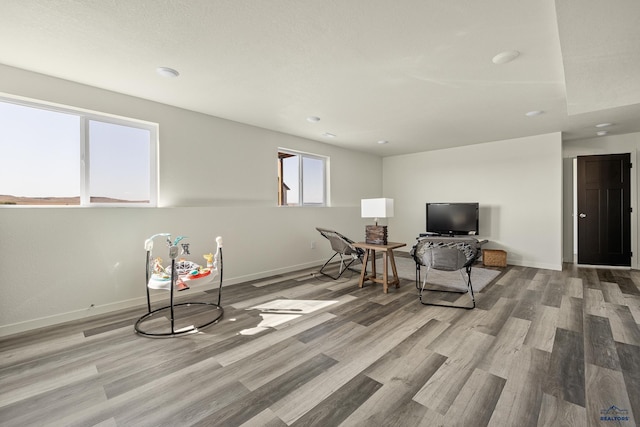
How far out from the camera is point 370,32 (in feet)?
6.56

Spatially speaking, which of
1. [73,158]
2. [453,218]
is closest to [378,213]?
[453,218]

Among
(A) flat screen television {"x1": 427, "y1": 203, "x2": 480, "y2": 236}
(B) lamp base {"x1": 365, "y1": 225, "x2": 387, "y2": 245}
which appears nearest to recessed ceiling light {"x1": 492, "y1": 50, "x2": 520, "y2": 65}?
(B) lamp base {"x1": 365, "y1": 225, "x2": 387, "y2": 245}

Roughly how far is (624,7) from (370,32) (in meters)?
1.43

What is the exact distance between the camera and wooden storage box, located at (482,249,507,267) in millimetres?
4957

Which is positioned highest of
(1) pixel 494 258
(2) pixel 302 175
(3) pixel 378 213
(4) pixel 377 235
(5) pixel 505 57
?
(5) pixel 505 57

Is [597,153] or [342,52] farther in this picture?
[597,153]

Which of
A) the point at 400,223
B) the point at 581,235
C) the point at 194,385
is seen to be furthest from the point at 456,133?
the point at 194,385

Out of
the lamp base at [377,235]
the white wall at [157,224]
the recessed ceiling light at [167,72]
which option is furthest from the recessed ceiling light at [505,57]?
the white wall at [157,224]

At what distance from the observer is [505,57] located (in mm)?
2291

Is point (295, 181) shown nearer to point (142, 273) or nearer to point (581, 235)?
point (142, 273)

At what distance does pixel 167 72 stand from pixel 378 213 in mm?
2937

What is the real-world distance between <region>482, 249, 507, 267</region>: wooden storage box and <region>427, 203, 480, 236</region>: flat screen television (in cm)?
47

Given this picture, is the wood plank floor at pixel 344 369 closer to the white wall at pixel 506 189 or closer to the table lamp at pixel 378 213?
the table lamp at pixel 378 213

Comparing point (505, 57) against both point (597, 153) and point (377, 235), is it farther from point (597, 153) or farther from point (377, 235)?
→ point (597, 153)
